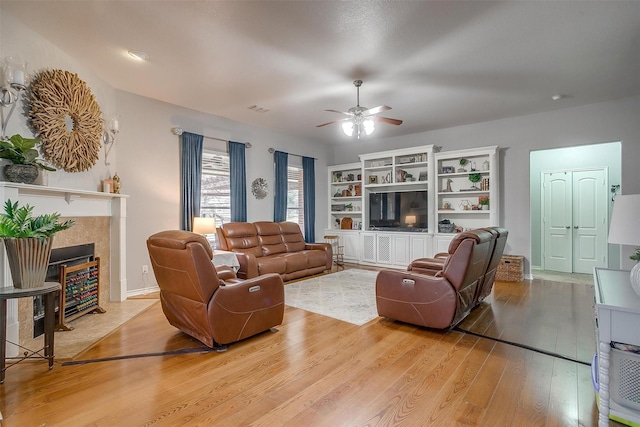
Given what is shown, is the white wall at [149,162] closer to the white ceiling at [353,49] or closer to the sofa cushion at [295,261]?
the white ceiling at [353,49]

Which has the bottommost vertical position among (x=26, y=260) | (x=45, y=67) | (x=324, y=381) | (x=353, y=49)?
(x=324, y=381)

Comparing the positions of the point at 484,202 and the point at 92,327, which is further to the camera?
the point at 484,202

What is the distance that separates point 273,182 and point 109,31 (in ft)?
13.0

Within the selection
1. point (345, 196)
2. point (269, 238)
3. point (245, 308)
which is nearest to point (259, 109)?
point (269, 238)

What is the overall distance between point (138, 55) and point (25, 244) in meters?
2.24

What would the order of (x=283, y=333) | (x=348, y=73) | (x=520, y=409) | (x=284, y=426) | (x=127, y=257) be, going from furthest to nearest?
1. (x=127, y=257)
2. (x=348, y=73)
3. (x=283, y=333)
4. (x=520, y=409)
5. (x=284, y=426)

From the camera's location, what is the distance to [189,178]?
202 inches

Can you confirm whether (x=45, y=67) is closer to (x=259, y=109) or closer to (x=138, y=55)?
(x=138, y=55)

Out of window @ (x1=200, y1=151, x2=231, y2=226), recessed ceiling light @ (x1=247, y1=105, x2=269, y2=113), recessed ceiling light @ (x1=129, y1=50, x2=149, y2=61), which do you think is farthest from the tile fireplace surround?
recessed ceiling light @ (x1=247, y1=105, x2=269, y2=113)

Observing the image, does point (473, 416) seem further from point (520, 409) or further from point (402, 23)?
point (402, 23)

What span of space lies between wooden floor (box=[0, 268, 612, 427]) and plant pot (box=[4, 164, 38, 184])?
153 cm

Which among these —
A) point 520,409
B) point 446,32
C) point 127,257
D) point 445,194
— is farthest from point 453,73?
point 127,257

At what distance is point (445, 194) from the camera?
6.38 metres

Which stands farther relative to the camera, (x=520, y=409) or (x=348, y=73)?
(x=348, y=73)
